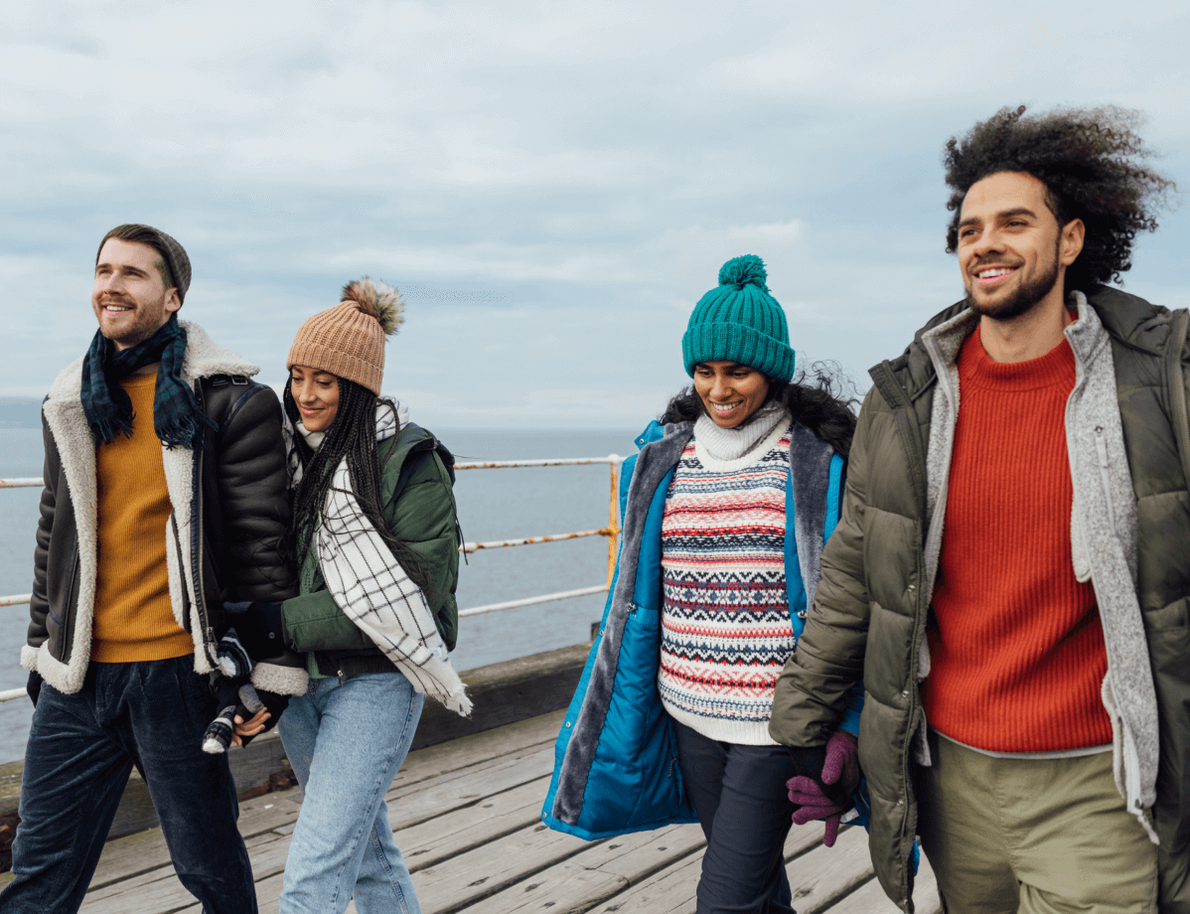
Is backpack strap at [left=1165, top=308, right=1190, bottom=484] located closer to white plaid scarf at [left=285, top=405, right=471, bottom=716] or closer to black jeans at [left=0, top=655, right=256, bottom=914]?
white plaid scarf at [left=285, top=405, right=471, bottom=716]

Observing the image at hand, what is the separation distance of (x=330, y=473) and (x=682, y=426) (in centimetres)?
93

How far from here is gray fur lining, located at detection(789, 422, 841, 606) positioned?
7.03ft

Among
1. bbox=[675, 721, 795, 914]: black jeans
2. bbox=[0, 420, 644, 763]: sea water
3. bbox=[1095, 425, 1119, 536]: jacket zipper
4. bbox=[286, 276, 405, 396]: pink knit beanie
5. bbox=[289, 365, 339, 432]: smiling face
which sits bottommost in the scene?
bbox=[0, 420, 644, 763]: sea water

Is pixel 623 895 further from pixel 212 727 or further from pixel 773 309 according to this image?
pixel 773 309

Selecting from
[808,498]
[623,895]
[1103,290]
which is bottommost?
[623,895]

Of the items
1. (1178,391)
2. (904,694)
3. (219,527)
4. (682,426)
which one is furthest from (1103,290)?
(219,527)

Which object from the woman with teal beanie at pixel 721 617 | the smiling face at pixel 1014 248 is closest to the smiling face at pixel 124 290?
the woman with teal beanie at pixel 721 617

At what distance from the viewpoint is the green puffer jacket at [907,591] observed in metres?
1.57

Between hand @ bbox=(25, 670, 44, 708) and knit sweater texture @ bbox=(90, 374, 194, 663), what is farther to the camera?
hand @ bbox=(25, 670, 44, 708)

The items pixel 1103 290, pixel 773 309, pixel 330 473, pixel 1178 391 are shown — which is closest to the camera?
pixel 1178 391

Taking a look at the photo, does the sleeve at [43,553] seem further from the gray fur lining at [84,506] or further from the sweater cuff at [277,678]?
the sweater cuff at [277,678]

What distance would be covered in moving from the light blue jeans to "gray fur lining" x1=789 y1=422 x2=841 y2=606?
3.26 feet

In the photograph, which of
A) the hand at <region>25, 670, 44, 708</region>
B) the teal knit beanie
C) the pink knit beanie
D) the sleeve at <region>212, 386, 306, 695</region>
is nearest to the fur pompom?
the pink knit beanie

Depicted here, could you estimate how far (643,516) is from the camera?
239cm
